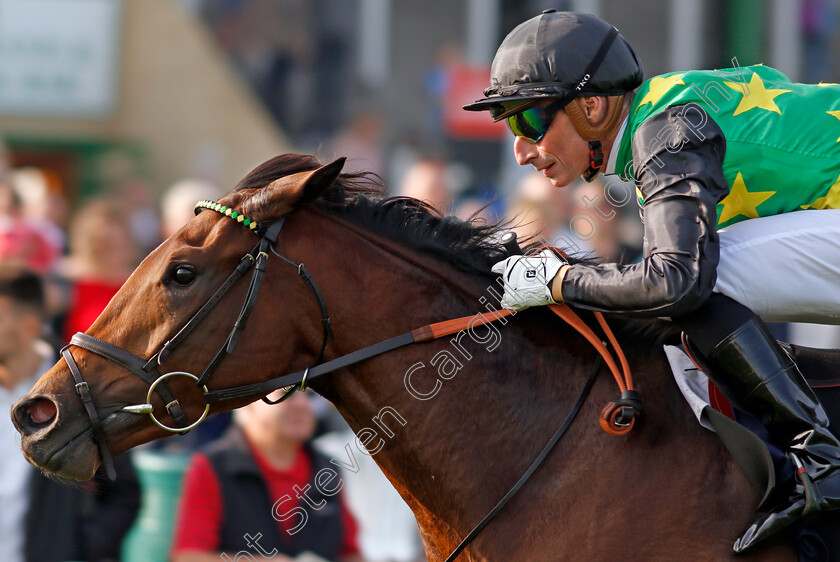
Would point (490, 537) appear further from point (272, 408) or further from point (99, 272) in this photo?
point (99, 272)

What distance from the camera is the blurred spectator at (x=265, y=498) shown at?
414 centimetres

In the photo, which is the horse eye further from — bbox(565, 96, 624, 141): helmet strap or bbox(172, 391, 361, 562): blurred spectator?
bbox(172, 391, 361, 562): blurred spectator

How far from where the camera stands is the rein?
264cm

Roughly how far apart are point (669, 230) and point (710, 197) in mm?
139

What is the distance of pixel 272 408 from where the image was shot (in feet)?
14.2

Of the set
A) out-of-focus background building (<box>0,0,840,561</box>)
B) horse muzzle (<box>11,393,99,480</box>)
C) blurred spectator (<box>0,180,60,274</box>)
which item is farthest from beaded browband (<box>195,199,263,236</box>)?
out-of-focus background building (<box>0,0,840,561</box>)

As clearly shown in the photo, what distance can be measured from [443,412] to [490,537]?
36cm

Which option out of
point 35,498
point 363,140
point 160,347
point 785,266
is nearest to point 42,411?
point 160,347

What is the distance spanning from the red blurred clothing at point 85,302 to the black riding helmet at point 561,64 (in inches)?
130

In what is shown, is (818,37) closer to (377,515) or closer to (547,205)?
(547,205)

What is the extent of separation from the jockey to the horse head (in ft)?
2.14

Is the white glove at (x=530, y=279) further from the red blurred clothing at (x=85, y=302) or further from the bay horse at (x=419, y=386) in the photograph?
the red blurred clothing at (x=85, y=302)

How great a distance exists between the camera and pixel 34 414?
2.67 meters

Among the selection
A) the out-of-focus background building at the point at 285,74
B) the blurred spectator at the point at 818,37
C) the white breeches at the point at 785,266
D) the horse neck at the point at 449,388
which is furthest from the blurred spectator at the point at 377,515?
the blurred spectator at the point at 818,37
